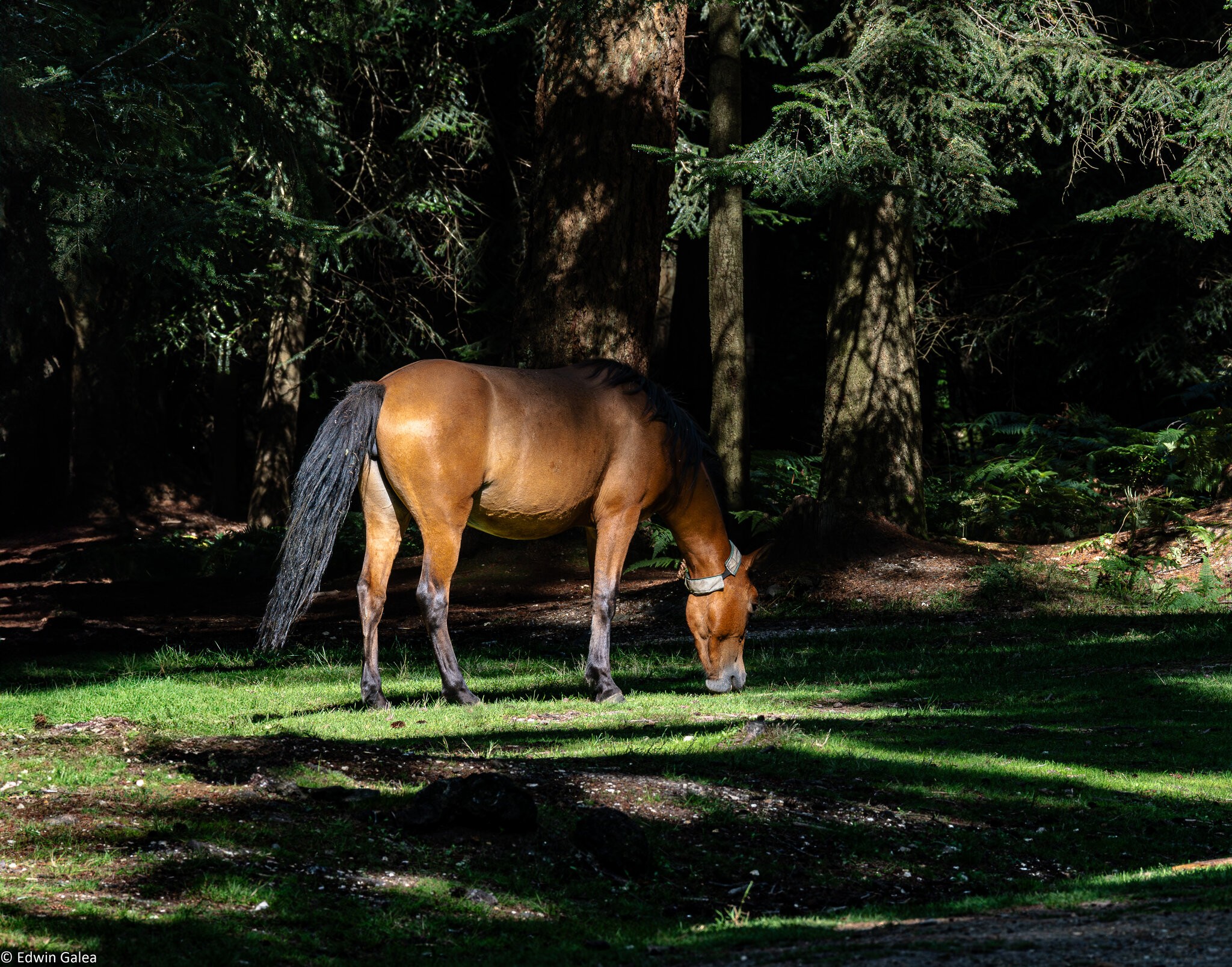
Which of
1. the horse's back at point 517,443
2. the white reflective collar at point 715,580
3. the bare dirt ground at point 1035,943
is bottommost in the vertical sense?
the bare dirt ground at point 1035,943

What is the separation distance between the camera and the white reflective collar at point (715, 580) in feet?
33.5

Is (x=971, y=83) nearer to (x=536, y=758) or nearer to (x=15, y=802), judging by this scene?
(x=536, y=758)

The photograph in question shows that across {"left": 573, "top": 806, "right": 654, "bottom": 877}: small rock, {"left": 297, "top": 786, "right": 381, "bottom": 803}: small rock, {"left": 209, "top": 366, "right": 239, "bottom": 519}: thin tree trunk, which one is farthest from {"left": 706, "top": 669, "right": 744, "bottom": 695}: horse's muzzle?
{"left": 209, "top": 366, "right": 239, "bottom": 519}: thin tree trunk

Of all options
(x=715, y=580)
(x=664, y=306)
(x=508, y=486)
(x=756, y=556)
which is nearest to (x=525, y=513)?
(x=508, y=486)

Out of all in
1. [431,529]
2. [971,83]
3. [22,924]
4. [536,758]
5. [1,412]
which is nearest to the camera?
[22,924]

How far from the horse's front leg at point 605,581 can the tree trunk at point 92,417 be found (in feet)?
57.3

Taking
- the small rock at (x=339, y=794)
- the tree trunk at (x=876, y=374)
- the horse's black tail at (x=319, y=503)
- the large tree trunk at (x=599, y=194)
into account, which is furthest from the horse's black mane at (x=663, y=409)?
the tree trunk at (x=876, y=374)

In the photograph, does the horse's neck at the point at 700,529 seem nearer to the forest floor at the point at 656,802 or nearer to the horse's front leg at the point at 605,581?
the horse's front leg at the point at 605,581

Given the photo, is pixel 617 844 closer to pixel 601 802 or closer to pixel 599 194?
pixel 601 802

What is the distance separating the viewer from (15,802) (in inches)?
217

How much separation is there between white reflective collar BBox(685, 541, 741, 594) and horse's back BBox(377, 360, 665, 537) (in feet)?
2.61

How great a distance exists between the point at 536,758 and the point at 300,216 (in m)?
9.66

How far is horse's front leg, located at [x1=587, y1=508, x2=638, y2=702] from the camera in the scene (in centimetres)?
958

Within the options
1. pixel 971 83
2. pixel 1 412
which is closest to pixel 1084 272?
pixel 971 83
